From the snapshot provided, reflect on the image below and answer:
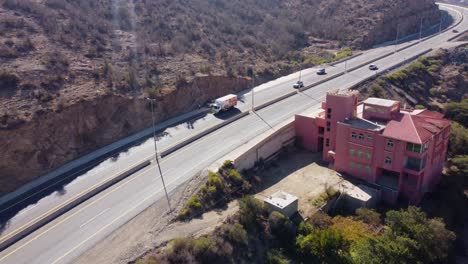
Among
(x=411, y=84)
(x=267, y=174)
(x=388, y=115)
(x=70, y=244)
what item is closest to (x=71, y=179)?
(x=70, y=244)

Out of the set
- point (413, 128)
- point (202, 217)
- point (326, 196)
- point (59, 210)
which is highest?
point (413, 128)

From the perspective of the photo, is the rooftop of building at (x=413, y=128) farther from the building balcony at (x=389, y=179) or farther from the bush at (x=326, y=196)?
the bush at (x=326, y=196)

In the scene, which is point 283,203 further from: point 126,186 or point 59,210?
point 59,210

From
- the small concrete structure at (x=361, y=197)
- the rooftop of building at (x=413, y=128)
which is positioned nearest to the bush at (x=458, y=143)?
the rooftop of building at (x=413, y=128)

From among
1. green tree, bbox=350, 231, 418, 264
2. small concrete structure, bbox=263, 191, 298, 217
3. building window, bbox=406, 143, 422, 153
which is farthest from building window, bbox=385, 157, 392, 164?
small concrete structure, bbox=263, 191, 298, 217

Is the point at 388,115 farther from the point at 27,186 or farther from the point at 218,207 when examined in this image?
the point at 27,186

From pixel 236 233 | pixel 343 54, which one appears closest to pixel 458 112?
pixel 343 54
